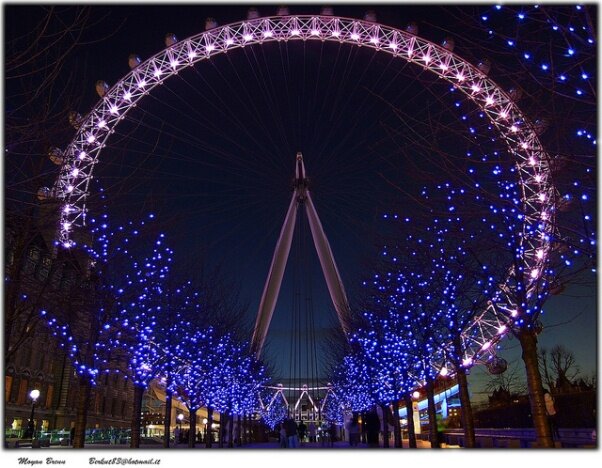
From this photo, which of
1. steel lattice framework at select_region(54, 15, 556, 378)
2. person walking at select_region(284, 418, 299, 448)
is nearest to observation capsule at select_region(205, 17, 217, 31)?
steel lattice framework at select_region(54, 15, 556, 378)

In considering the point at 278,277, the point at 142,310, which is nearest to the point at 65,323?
the point at 142,310

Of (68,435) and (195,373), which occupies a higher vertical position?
(195,373)

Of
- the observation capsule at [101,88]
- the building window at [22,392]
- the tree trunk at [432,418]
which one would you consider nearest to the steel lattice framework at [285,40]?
the observation capsule at [101,88]

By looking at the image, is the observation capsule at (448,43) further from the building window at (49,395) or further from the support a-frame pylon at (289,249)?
the building window at (49,395)

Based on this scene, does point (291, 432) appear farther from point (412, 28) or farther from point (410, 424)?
point (412, 28)

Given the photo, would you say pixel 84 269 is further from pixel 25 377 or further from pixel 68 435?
pixel 25 377

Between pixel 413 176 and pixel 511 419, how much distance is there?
81.1 feet

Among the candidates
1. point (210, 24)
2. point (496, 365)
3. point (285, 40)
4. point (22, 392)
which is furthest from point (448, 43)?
point (22, 392)

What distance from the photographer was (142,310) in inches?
877

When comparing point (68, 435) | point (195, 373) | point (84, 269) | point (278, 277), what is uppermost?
point (278, 277)

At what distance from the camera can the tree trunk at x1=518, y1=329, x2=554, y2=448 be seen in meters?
12.2

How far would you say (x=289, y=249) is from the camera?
40.0 meters

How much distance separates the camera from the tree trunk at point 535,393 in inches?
479

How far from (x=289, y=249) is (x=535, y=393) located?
28189 mm
